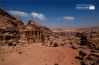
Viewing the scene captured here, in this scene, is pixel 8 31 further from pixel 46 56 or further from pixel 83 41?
pixel 83 41

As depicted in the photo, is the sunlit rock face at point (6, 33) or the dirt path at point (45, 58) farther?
the sunlit rock face at point (6, 33)

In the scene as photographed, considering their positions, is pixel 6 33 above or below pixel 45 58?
above

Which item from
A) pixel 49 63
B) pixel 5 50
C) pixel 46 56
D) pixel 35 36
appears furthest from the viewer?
pixel 35 36

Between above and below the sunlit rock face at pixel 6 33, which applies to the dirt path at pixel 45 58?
below

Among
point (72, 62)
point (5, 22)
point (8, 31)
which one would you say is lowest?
point (72, 62)

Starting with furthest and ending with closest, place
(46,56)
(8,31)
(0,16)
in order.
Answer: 1. (0,16)
2. (8,31)
3. (46,56)

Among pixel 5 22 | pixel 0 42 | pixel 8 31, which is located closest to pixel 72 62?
pixel 0 42

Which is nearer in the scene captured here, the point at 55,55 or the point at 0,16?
the point at 55,55

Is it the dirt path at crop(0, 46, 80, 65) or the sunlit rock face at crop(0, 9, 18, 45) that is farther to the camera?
the sunlit rock face at crop(0, 9, 18, 45)

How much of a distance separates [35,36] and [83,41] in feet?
51.9

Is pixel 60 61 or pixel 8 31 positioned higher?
pixel 8 31

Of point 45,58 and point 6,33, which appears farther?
point 6,33

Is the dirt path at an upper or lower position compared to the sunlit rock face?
lower

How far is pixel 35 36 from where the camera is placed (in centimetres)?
3962
